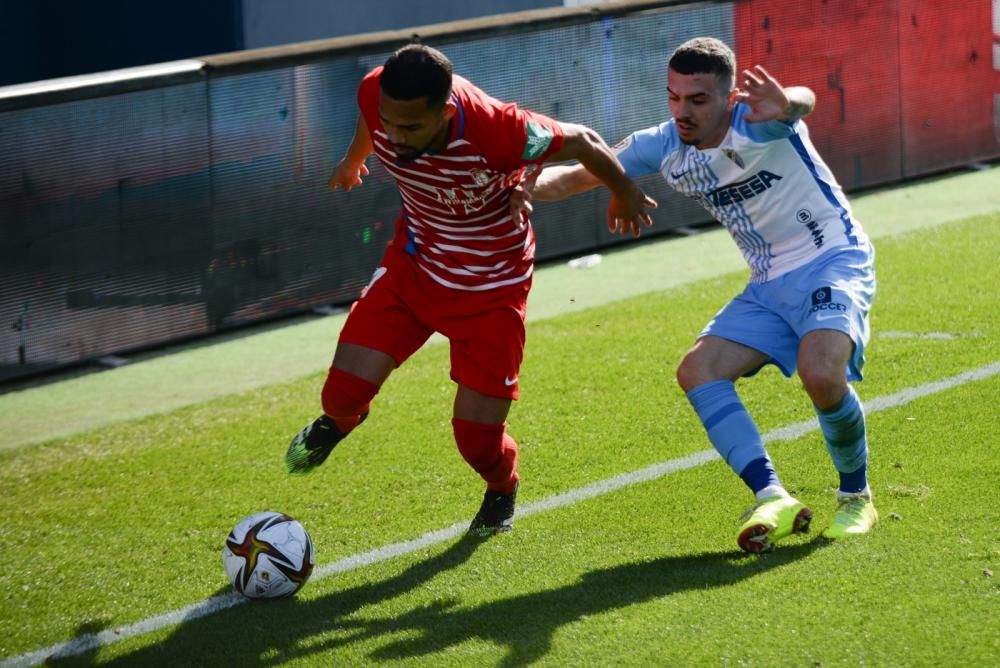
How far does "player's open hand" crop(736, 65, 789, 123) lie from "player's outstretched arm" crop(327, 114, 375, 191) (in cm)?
143

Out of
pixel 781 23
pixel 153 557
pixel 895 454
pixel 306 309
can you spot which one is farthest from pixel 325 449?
pixel 781 23

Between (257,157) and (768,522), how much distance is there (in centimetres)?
A: 537

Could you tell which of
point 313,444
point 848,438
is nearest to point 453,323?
point 313,444

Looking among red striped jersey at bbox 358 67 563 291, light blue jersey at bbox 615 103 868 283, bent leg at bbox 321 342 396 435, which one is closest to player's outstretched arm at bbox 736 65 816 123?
light blue jersey at bbox 615 103 868 283

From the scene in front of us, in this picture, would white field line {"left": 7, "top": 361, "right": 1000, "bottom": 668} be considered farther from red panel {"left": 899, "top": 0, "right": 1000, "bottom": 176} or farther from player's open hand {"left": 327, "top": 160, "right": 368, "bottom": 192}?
red panel {"left": 899, "top": 0, "right": 1000, "bottom": 176}

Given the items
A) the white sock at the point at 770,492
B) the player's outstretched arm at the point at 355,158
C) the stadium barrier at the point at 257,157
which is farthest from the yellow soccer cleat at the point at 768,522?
the stadium barrier at the point at 257,157

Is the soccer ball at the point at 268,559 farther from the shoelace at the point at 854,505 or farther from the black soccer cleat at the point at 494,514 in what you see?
the shoelace at the point at 854,505

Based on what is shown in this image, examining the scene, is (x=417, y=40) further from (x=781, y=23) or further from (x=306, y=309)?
(x=781, y=23)

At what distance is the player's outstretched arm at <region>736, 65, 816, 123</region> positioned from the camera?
205 inches

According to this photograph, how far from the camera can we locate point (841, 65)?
1270 centimetres

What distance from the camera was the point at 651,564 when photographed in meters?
5.30

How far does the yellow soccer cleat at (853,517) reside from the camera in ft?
17.5

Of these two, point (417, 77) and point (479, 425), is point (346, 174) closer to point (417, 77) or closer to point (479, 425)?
point (417, 77)

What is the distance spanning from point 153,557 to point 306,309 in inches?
168
